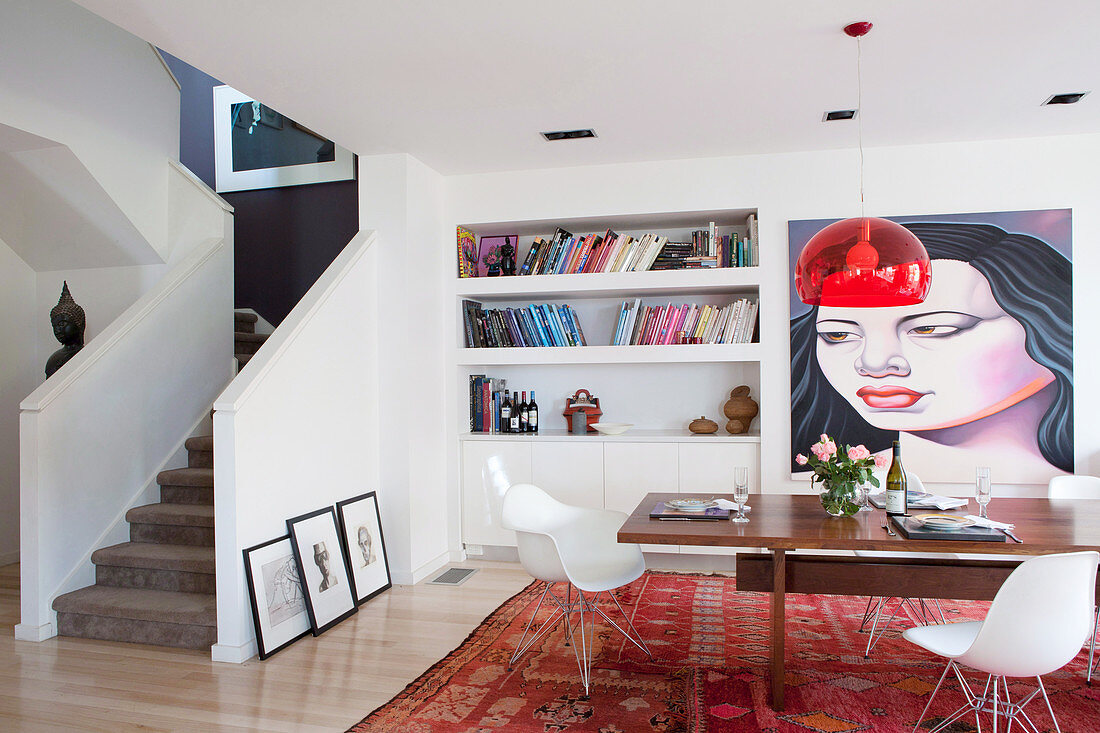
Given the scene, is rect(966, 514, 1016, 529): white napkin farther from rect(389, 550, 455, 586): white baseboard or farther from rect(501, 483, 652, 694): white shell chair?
rect(389, 550, 455, 586): white baseboard

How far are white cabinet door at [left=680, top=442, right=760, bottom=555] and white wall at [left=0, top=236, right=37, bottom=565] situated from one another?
4640 mm

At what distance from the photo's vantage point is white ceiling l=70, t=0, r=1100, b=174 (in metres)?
2.94

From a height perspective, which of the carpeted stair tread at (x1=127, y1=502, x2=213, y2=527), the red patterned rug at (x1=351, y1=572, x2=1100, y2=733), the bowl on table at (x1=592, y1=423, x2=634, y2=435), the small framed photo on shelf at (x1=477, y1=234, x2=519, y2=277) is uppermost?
the small framed photo on shelf at (x1=477, y1=234, x2=519, y2=277)

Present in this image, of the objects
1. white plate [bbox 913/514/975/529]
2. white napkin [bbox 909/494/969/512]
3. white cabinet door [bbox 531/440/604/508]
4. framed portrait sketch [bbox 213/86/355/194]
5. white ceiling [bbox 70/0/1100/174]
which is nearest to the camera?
white plate [bbox 913/514/975/529]

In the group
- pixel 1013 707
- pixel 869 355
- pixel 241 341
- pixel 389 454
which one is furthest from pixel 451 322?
pixel 1013 707

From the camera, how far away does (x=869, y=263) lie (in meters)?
2.65

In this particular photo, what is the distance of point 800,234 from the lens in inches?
190

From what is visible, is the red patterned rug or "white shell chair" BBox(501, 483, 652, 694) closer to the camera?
the red patterned rug

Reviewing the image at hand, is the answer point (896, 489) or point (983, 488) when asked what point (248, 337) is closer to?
point (896, 489)

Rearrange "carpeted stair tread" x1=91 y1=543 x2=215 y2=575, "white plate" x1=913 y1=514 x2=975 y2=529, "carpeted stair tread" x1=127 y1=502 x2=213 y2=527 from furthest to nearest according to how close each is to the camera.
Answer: "carpeted stair tread" x1=127 y1=502 x2=213 y2=527, "carpeted stair tread" x1=91 y1=543 x2=215 y2=575, "white plate" x1=913 y1=514 x2=975 y2=529

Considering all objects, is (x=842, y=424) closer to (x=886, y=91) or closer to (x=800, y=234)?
(x=800, y=234)

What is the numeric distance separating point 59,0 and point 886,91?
4.56 metres

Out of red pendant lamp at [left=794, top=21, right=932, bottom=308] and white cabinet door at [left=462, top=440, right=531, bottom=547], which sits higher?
red pendant lamp at [left=794, top=21, right=932, bottom=308]

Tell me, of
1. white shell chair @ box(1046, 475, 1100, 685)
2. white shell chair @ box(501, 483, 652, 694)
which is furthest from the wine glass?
white shell chair @ box(501, 483, 652, 694)
